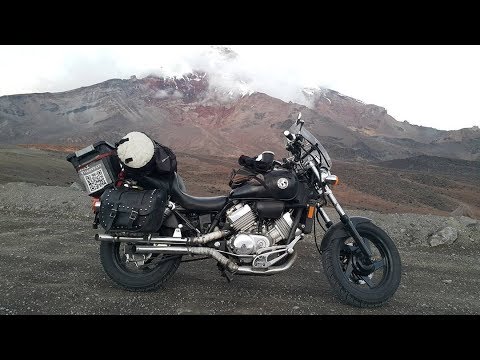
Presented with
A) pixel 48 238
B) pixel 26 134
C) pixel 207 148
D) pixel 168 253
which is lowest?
pixel 26 134

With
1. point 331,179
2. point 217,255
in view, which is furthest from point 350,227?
point 217,255

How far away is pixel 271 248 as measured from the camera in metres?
4.57

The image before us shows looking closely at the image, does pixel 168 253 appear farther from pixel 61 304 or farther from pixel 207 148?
pixel 207 148

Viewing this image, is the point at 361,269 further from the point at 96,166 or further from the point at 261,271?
the point at 96,166

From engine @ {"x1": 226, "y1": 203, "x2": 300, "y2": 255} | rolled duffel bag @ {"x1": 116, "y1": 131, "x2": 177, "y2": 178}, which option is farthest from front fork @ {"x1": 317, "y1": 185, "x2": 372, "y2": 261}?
rolled duffel bag @ {"x1": 116, "y1": 131, "x2": 177, "y2": 178}

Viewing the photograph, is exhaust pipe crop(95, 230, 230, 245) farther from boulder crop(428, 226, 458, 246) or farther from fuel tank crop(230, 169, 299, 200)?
boulder crop(428, 226, 458, 246)

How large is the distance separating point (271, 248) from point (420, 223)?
5.93 meters

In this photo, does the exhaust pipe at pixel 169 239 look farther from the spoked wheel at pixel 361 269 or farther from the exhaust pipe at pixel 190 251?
the spoked wheel at pixel 361 269

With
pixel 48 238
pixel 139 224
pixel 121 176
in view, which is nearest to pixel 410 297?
pixel 139 224

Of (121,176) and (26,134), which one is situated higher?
(121,176)

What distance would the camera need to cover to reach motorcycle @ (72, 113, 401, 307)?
4574 millimetres

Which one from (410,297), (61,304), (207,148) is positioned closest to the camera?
(61,304)

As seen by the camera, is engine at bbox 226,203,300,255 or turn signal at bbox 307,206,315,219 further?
turn signal at bbox 307,206,315,219

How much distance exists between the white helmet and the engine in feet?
3.68
